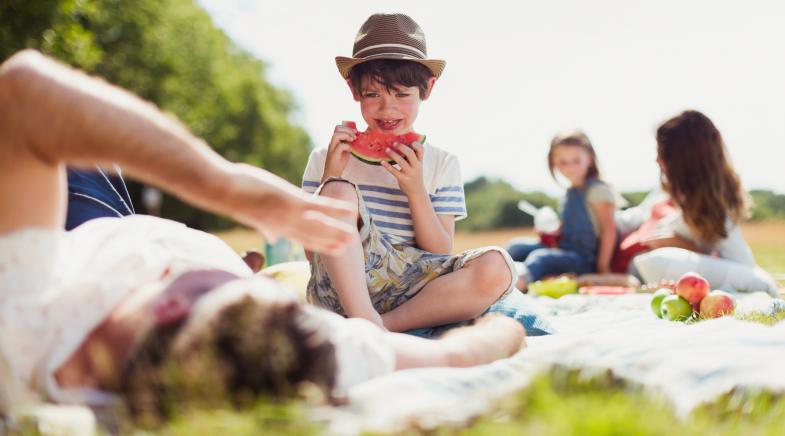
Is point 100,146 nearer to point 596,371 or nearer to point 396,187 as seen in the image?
point 596,371

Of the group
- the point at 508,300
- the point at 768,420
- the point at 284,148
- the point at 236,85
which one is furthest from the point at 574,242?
the point at 284,148

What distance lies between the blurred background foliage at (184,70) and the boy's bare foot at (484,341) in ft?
22.7

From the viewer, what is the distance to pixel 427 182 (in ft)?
12.0

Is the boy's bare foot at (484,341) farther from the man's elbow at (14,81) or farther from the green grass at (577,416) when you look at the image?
the man's elbow at (14,81)

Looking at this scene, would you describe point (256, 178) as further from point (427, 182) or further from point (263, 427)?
point (427, 182)

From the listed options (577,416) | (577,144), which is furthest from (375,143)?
(577,144)

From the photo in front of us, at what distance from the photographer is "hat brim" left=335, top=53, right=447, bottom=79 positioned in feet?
11.9

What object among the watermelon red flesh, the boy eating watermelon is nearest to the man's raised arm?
the boy eating watermelon

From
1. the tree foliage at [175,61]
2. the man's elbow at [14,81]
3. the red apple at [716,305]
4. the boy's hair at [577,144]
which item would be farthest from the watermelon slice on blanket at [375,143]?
the tree foliage at [175,61]

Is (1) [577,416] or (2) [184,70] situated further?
(2) [184,70]

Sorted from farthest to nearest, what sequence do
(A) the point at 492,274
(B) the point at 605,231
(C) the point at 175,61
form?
(C) the point at 175,61 < (B) the point at 605,231 < (A) the point at 492,274

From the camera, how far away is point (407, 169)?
3.37 metres

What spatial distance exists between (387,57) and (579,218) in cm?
366

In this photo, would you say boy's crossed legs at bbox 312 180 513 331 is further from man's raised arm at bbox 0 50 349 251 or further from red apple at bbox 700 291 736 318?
A: man's raised arm at bbox 0 50 349 251
